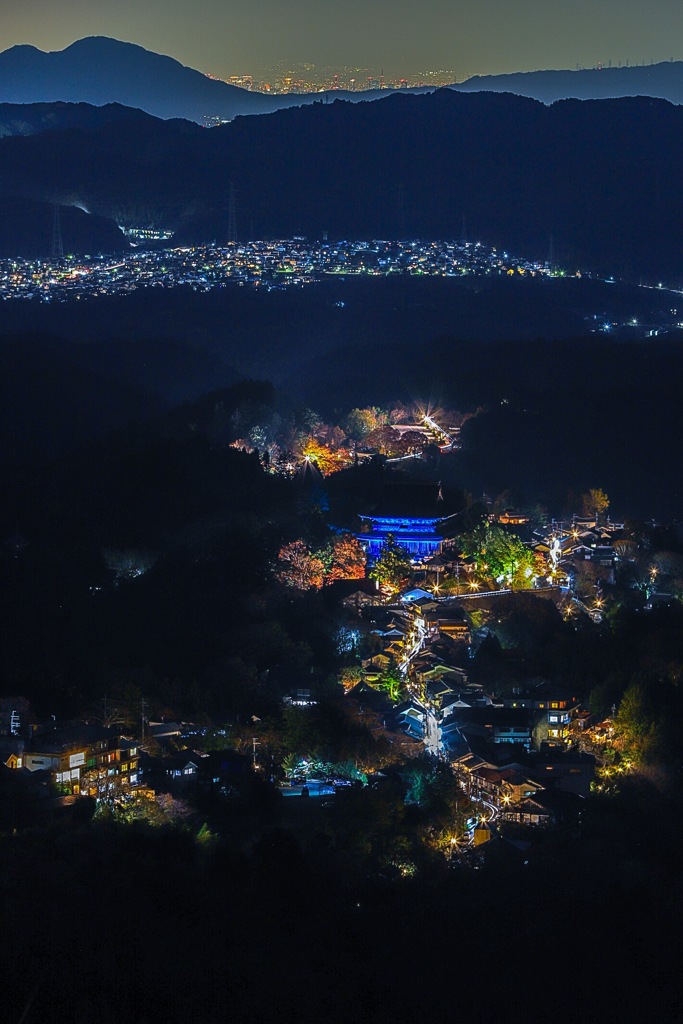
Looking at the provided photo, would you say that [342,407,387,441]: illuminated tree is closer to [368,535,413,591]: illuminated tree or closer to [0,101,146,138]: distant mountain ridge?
[368,535,413,591]: illuminated tree

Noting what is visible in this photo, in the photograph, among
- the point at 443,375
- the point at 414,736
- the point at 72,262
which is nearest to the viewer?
the point at 414,736

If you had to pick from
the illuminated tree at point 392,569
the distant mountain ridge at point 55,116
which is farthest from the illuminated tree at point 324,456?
the distant mountain ridge at point 55,116

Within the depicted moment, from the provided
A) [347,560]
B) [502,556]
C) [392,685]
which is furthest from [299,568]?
[392,685]

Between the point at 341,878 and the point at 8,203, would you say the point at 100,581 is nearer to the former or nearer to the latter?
the point at 341,878

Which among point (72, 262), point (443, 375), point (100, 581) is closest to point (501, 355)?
point (443, 375)

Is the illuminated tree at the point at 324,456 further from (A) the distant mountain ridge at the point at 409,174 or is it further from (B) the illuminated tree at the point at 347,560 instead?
(A) the distant mountain ridge at the point at 409,174

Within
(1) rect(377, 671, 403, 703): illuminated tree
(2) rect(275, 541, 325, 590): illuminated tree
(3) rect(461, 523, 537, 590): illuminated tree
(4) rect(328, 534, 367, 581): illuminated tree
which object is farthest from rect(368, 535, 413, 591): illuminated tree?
(1) rect(377, 671, 403, 703): illuminated tree
